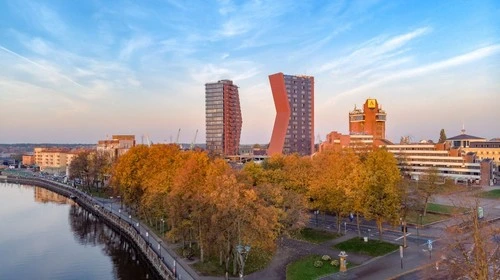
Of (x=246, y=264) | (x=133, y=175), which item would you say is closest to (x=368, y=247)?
(x=246, y=264)

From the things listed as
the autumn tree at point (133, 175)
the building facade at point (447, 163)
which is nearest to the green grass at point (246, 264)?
the autumn tree at point (133, 175)

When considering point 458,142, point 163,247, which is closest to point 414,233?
point 163,247

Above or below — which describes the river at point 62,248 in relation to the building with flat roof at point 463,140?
below

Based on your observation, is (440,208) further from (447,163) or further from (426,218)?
(447,163)

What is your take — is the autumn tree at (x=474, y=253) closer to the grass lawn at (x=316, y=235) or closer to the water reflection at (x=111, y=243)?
the grass lawn at (x=316, y=235)

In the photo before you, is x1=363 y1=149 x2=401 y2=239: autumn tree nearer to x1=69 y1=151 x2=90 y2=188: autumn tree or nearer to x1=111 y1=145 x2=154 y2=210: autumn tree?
x1=111 y1=145 x2=154 y2=210: autumn tree

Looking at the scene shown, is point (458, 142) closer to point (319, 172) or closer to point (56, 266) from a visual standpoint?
point (319, 172)

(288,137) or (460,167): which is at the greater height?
(288,137)
